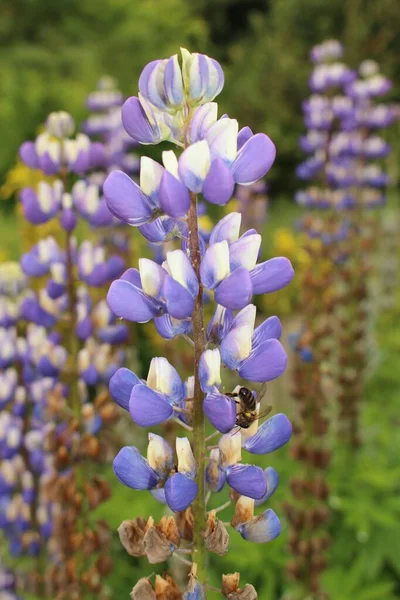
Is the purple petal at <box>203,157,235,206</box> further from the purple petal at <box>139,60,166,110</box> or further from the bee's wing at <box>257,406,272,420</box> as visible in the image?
the bee's wing at <box>257,406,272,420</box>

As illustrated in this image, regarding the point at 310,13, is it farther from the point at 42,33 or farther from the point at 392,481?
the point at 392,481

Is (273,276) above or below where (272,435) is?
above

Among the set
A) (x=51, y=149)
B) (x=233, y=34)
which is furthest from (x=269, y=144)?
(x=233, y=34)

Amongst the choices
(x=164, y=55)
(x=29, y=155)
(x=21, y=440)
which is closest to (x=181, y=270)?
(x=29, y=155)

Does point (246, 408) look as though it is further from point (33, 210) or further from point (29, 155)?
point (29, 155)

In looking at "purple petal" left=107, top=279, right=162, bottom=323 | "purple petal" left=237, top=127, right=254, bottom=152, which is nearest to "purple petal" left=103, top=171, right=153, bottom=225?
"purple petal" left=107, top=279, right=162, bottom=323

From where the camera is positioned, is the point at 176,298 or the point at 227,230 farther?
the point at 227,230
